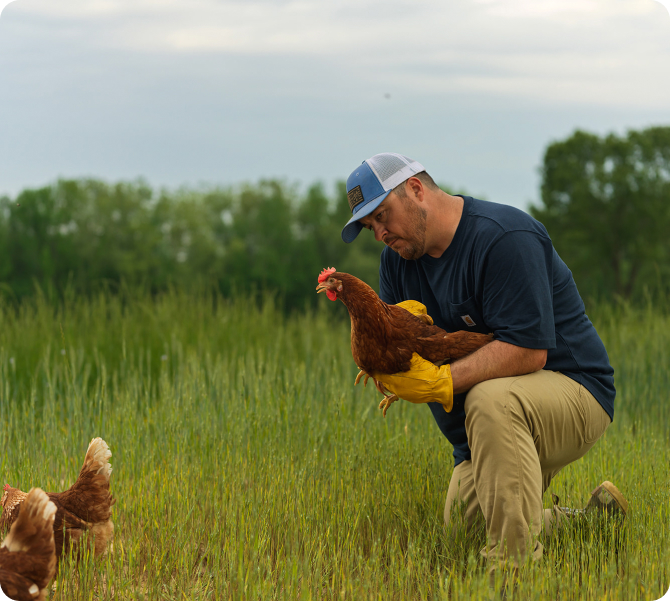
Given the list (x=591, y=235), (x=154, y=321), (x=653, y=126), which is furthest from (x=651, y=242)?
(x=154, y=321)

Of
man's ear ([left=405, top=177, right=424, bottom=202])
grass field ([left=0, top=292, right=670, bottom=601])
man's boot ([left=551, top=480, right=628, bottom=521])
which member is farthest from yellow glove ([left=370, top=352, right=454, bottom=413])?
man's boot ([left=551, top=480, right=628, bottom=521])

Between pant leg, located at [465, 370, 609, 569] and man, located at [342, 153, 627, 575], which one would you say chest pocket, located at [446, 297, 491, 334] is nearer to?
man, located at [342, 153, 627, 575]

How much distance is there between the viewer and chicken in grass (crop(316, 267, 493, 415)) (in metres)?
2.90

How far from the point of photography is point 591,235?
17.2m

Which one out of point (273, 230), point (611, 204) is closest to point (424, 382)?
point (273, 230)

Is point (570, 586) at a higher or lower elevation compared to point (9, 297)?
lower

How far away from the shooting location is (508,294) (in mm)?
2848

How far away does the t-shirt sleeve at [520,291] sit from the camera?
2.82 meters

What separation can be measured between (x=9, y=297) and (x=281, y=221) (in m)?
7.71

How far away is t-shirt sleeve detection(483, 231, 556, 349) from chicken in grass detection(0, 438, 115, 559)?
2081 millimetres

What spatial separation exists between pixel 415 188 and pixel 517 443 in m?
1.39

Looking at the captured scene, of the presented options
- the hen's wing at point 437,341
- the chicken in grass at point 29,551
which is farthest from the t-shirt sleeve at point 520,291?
the chicken in grass at point 29,551

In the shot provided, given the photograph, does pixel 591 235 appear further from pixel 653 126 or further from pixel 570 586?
pixel 570 586

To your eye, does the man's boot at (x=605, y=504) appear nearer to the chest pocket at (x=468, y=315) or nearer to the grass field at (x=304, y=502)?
the grass field at (x=304, y=502)
